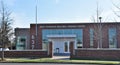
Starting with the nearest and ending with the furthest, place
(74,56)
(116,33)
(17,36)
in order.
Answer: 1. (74,56)
2. (116,33)
3. (17,36)

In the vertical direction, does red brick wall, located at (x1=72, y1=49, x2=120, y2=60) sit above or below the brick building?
below

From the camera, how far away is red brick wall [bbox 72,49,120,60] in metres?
36.8

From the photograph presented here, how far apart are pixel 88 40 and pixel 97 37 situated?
4204 millimetres

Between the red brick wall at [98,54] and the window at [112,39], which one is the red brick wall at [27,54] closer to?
the red brick wall at [98,54]

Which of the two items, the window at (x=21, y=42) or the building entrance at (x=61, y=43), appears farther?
the window at (x=21, y=42)

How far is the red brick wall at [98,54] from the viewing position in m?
36.8

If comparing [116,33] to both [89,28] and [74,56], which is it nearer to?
[89,28]

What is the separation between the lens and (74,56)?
37375mm

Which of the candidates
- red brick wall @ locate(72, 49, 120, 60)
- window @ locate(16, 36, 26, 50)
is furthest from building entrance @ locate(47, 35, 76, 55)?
red brick wall @ locate(72, 49, 120, 60)

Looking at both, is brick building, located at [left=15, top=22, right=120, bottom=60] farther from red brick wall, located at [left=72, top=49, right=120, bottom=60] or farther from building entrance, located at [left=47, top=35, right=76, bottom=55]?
red brick wall, located at [left=72, top=49, right=120, bottom=60]

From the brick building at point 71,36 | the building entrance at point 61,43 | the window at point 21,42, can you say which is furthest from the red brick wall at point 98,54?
the window at point 21,42

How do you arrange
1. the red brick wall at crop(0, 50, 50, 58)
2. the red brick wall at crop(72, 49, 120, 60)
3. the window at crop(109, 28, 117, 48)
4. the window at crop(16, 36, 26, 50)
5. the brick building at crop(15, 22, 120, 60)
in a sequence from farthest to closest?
1. the window at crop(16, 36, 26, 50)
2. the window at crop(109, 28, 117, 48)
3. the brick building at crop(15, 22, 120, 60)
4. the red brick wall at crop(0, 50, 50, 58)
5. the red brick wall at crop(72, 49, 120, 60)

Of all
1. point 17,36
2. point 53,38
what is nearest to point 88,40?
point 53,38

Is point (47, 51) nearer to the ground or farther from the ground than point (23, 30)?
nearer to the ground
